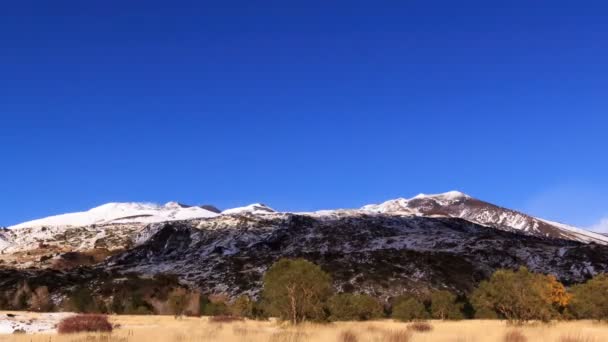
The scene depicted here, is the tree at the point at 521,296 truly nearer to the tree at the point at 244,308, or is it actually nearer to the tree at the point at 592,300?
the tree at the point at 592,300

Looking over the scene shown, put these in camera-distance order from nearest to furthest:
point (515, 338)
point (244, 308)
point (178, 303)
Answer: point (515, 338) < point (244, 308) < point (178, 303)

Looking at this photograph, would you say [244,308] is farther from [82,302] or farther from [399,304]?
[82,302]

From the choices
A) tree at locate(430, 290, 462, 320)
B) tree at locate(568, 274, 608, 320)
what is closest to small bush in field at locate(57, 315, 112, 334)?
tree at locate(568, 274, 608, 320)

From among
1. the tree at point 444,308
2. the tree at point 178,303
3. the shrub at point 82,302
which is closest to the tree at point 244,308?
the tree at point 178,303

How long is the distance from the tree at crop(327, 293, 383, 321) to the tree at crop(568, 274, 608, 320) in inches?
777

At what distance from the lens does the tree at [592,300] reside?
52.5m

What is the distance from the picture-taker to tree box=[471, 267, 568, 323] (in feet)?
160

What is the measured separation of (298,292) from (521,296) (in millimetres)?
19253

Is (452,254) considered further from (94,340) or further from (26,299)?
(94,340)

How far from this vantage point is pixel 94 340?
20000 millimetres

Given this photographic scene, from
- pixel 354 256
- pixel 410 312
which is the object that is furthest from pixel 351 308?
pixel 354 256

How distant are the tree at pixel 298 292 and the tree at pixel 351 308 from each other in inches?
305

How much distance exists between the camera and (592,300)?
54.0 m

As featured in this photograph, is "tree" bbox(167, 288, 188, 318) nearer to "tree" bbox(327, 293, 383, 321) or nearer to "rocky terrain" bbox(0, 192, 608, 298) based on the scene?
"rocky terrain" bbox(0, 192, 608, 298)
